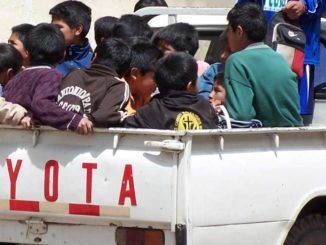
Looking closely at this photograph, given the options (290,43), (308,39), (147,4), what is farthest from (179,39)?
(147,4)

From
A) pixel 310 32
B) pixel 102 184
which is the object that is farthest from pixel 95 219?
pixel 310 32

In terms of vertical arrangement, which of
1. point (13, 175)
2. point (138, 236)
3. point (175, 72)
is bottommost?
point (138, 236)

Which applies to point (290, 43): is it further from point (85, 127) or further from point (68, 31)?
point (85, 127)

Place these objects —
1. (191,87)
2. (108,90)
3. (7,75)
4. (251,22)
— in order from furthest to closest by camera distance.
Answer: (7,75) → (251,22) → (191,87) → (108,90)

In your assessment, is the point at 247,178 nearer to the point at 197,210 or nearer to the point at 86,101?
the point at 197,210

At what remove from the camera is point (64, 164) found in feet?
14.8

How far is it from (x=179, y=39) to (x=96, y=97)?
4.26ft

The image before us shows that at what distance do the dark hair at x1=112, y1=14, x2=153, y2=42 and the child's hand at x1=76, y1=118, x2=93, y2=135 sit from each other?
5.67 ft

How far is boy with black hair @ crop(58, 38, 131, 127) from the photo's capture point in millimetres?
4742

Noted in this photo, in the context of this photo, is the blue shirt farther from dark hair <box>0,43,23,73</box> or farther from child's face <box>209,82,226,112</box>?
dark hair <box>0,43,23,73</box>

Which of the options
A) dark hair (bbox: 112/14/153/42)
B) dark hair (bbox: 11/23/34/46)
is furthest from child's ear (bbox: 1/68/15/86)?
dark hair (bbox: 112/14/153/42)

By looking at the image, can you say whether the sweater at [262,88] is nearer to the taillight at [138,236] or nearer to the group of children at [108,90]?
the group of children at [108,90]

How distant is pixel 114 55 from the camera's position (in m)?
5.05

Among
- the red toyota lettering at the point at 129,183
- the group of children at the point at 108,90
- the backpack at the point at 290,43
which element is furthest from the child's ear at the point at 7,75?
the backpack at the point at 290,43
